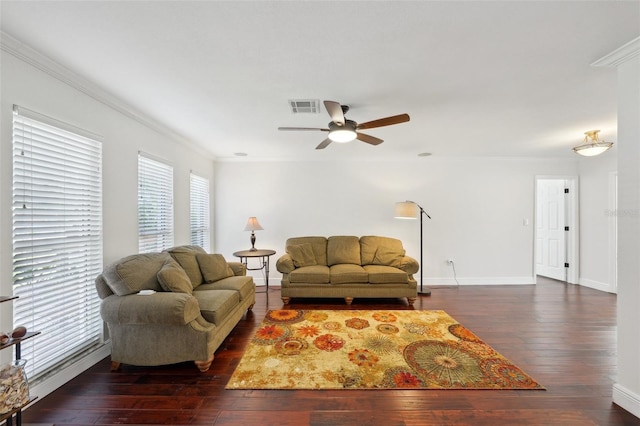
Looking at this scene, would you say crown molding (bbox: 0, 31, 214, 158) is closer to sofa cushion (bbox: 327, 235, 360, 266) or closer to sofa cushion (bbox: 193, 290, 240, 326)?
sofa cushion (bbox: 193, 290, 240, 326)

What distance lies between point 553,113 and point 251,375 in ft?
13.3

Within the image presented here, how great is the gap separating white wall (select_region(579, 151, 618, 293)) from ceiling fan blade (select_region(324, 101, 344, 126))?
517 centimetres

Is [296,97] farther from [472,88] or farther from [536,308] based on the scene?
[536,308]

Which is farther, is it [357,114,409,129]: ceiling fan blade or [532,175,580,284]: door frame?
[532,175,580,284]: door frame

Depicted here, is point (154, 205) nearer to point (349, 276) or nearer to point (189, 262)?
point (189, 262)

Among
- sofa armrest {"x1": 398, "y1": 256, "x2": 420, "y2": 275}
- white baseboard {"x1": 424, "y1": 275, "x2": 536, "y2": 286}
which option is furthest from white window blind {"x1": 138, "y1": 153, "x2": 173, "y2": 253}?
white baseboard {"x1": 424, "y1": 275, "x2": 536, "y2": 286}

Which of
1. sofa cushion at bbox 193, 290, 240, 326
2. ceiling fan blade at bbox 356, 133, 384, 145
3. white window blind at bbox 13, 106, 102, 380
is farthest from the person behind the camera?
ceiling fan blade at bbox 356, 133, 384, 145

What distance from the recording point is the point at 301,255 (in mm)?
4422

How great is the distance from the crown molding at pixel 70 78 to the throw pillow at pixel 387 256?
376 centimetres

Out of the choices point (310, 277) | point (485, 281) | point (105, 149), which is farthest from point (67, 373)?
point (485, 281)

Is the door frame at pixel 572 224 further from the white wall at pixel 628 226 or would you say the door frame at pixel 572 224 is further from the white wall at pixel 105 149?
the white wall at pixel 105 149

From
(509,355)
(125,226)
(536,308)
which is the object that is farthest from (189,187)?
(536,308)

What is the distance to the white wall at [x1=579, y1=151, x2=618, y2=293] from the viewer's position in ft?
14.7

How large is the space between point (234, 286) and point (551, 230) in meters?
6.38
